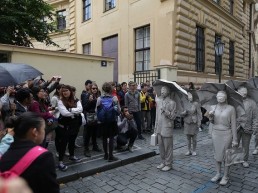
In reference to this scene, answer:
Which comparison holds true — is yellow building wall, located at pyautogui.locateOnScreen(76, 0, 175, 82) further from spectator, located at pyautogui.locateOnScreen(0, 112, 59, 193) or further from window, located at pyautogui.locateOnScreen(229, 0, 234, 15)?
spectator, located at pyautogui.locateOnScreen(0, 112, 59, 193)

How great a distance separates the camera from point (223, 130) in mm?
5527

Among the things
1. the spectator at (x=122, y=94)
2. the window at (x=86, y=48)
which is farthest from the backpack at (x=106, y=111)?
the window at (x=86, y=48)

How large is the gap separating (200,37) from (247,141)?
35.7ft

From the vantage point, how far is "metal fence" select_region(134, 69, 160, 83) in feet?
45.0

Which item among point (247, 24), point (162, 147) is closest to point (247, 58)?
point (247, 24)

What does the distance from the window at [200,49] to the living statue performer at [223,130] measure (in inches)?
436

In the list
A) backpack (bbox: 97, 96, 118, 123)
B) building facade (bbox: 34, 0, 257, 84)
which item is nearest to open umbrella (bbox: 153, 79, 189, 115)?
backpack (bbox: 97, 96, 118, 123)

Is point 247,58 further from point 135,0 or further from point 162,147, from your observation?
point 162,147

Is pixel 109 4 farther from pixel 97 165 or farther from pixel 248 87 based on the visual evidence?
pixel 97 165

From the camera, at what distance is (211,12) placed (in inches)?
685

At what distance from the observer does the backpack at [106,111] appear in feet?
21.1

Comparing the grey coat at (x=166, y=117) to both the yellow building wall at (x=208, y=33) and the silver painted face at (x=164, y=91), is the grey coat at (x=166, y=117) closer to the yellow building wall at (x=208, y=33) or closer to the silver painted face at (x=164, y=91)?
the silver painted face at (x=164, y=91)

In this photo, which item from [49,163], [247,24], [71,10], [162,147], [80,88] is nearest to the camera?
[49,163]

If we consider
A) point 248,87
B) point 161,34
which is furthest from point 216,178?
point 161,34
